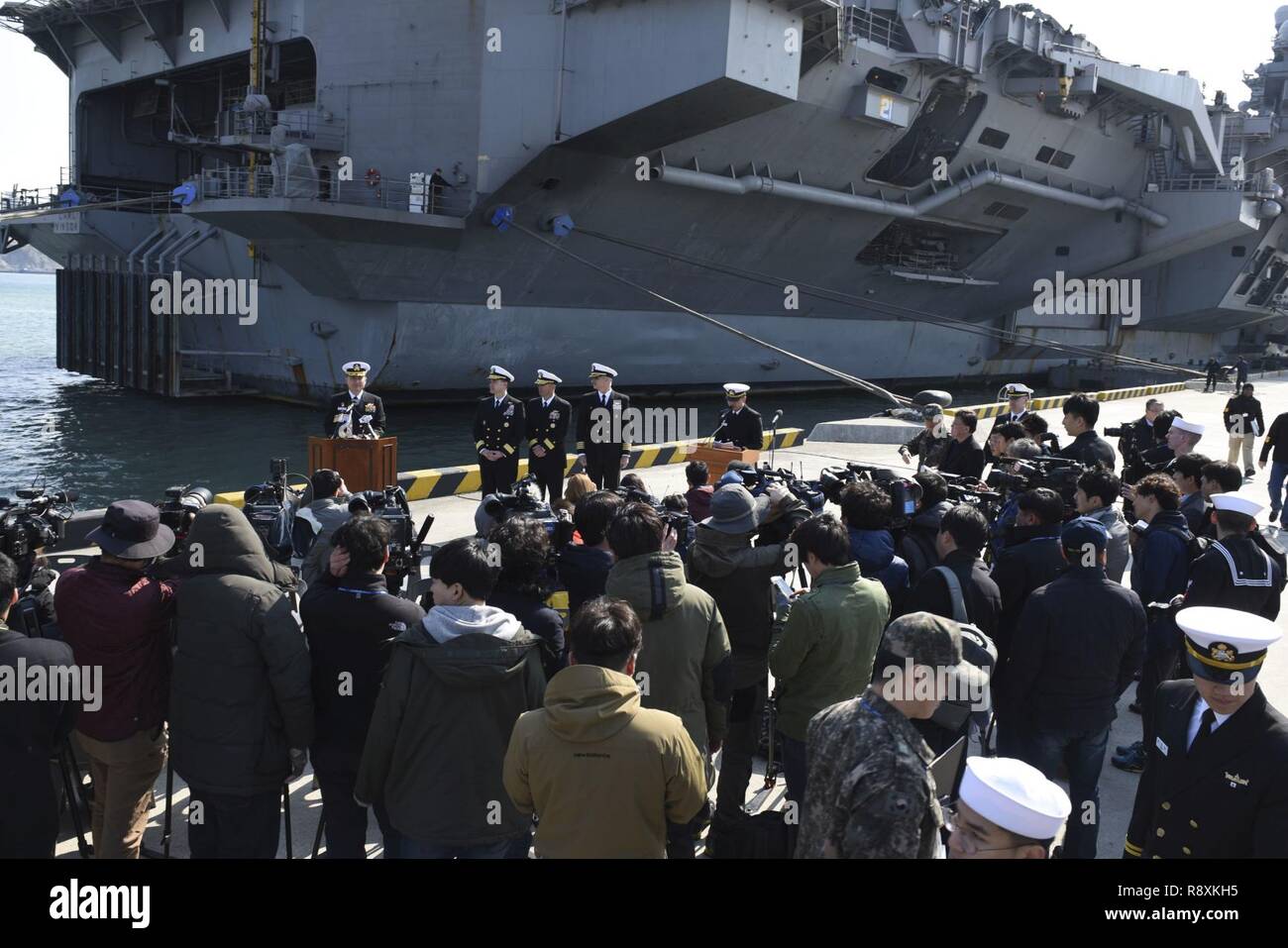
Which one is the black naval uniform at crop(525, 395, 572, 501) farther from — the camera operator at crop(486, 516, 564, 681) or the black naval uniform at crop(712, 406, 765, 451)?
the camera operator at crop(486, 516, 564, 681)

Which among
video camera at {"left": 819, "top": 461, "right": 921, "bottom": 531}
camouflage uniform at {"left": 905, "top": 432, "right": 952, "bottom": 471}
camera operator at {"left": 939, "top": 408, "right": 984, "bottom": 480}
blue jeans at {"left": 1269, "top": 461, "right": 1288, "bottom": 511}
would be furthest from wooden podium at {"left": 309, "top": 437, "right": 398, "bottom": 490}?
blue jeans at {"left": 1269, "top": 461, "right": 1288, "bottom": 511}

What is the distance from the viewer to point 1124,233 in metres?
28.9

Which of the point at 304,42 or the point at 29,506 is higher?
the point at 304,42

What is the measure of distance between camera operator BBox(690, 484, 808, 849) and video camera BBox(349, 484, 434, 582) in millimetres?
1446

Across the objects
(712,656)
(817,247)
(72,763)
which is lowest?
(72,763)

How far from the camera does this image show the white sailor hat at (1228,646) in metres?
2.87

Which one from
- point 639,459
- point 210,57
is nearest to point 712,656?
point 639,459

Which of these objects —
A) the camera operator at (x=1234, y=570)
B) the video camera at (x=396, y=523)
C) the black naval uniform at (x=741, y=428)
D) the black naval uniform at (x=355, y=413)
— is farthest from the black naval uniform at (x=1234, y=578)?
the black naval uniform at (x=355, y=413)

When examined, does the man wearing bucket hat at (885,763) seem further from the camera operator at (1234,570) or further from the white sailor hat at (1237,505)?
the white sailor hat at (1237,505)

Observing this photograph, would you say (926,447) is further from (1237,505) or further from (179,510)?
(179,510)

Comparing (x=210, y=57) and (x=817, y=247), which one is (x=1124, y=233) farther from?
(x=210, y=57)

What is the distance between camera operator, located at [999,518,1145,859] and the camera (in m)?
4.00

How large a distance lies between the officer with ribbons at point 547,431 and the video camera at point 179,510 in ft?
13.8
